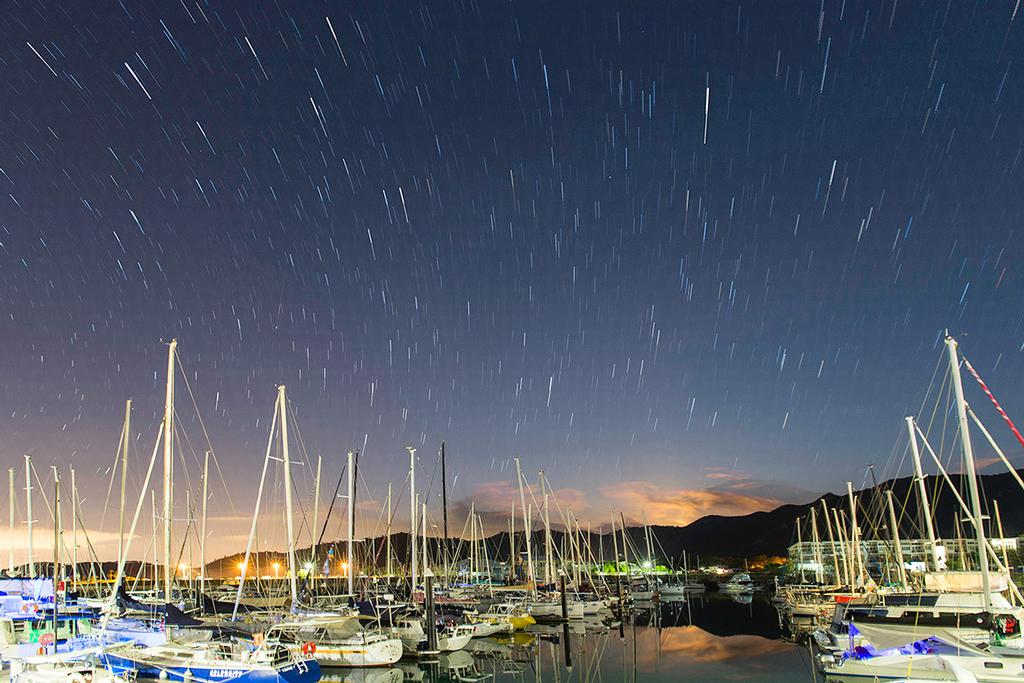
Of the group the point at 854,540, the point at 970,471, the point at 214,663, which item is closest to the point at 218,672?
the point at 214,663

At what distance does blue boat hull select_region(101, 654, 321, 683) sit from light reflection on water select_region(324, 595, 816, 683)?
6.20 metres

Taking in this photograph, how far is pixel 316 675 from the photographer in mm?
28281

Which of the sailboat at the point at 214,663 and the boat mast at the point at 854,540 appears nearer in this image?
the sailboat at the point at 214,663

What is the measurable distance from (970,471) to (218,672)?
28709mm

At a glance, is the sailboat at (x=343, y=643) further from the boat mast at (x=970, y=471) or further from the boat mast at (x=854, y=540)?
the boat mast at (x=854, y=540)

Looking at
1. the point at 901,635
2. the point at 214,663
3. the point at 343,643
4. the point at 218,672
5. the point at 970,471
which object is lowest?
the point at 343,643

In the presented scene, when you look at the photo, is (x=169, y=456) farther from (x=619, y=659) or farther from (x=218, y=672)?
(x=619, y=659)

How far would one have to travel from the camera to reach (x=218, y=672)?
27703 mm

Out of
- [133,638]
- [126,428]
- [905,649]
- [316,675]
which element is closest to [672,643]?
[905,649]

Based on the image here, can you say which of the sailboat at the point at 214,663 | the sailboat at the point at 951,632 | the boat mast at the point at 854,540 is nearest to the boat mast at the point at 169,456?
the sailboat at the point at 214,663

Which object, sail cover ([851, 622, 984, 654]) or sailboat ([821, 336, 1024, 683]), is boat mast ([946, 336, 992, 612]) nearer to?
sailboat ([821, 336, 1024, 683])

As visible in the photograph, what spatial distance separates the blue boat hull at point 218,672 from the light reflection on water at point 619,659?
6198 mm

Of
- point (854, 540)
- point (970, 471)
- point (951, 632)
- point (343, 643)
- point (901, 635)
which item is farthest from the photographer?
point (854, 540)

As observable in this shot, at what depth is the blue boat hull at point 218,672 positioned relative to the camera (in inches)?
1067
